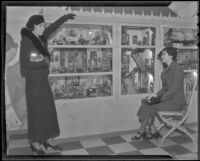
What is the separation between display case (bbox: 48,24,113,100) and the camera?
10.7ft

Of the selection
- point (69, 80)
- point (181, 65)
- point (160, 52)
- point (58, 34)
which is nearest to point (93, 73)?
point (69, 80)

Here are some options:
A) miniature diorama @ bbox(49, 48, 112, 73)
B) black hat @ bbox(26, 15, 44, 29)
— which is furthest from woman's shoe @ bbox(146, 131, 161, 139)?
black hat @ bbox(26, 15, 44, 29)

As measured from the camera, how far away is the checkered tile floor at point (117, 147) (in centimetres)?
312

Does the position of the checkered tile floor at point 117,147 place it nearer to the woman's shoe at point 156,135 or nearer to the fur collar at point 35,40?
the woman's shoe at point 156,135

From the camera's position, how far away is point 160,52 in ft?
11.3

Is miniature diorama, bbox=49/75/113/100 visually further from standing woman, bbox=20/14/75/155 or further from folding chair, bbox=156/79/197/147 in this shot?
folding chair, bbox=156/79/197/147

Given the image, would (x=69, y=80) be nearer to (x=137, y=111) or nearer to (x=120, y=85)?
(x=120, y=85)

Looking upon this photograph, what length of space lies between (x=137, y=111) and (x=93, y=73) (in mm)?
741

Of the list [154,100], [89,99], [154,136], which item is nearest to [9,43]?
[89,99]

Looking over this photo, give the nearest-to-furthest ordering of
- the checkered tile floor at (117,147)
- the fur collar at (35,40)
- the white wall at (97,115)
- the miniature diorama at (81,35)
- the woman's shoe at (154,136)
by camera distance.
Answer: the fur collar at (35,40)
the checkered tile floor at (117,147)
the miniature diorama at (81,35)
the white wall at (97,115)
the woman's shoe at (154,136)

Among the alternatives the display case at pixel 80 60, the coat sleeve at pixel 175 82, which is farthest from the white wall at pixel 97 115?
the coat sleeve at pixel 175 82

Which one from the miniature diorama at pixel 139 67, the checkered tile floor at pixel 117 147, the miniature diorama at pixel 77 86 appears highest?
the miniature diorama at pixel 139 67

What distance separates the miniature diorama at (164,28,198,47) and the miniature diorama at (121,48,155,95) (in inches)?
9.9

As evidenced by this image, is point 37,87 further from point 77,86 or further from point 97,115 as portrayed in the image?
point 97,115
